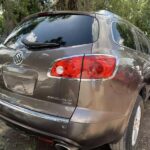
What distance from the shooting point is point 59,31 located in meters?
3.18

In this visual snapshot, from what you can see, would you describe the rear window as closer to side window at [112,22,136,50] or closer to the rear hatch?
the rear hatch

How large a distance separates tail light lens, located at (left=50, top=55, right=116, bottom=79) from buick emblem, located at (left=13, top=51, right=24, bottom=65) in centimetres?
42

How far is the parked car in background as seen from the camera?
9.05ft

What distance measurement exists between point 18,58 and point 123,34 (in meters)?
1.35

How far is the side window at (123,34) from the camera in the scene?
3.37 meters

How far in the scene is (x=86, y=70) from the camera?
9.06 feet

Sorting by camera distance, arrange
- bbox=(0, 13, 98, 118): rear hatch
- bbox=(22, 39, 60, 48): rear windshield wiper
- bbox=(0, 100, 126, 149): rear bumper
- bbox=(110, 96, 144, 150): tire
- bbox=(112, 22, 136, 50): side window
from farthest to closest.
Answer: bbox=(112, 22, 136, 50): side window < bbox=(110, 96, 144, 150): tire < bbox=(22, 39, 60, 48): rear windshield wiper < bbox=(0, 13, 98, 118): rear hatch < bbox=(0, 100, 126, 149): rear bumper

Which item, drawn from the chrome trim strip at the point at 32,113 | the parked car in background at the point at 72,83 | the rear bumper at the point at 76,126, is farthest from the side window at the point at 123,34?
the chrome trim strip at the point at 32,113

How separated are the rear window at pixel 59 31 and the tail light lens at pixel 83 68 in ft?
0.73

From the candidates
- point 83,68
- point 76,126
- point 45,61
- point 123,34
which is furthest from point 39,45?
point 123,34

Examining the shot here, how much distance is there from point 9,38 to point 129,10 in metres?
11.3

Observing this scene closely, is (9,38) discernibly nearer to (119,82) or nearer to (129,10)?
(119,82)

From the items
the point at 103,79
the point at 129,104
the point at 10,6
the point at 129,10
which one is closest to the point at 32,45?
the point at 103,79

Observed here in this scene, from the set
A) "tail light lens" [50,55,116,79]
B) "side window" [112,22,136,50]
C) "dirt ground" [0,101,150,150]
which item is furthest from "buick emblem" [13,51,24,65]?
"dirt ground" [0,101,150,150]
